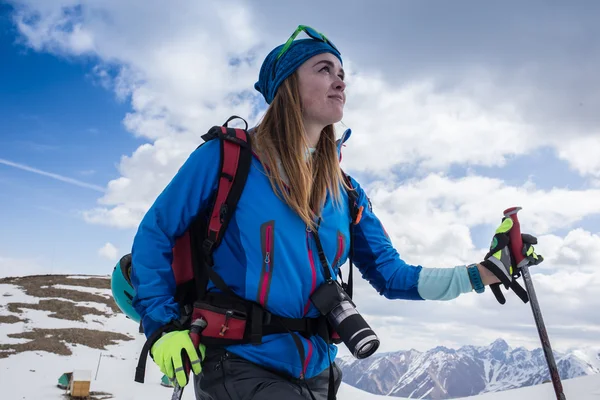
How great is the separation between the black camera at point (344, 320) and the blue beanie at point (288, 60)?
148cm

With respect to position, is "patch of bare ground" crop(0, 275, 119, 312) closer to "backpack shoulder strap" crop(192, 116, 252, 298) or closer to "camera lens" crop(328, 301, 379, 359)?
"backpack shoulder strap" crop(192, 116, 252, 298)

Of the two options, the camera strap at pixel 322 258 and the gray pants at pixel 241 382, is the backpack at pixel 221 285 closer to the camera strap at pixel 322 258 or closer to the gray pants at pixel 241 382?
the gray pants at pixel 241 382

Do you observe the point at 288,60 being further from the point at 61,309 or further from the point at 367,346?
the point at 61,309

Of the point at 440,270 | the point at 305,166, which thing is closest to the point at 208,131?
the point at 305,166

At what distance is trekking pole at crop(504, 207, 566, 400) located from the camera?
329cm

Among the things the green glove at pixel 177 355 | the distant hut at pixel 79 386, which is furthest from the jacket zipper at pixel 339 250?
the distant hut at pixel 79 386

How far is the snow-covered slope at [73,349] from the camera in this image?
14.7m

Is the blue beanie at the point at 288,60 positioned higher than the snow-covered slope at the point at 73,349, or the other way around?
the blue beanie at the point at 288,60

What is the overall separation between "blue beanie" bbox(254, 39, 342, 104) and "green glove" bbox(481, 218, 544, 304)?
1708mm

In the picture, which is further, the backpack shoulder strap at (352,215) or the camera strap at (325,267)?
the backpack shoulder strap at (352,215)

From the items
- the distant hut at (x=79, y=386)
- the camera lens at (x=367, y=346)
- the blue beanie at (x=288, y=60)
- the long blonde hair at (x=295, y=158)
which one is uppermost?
the blue beanie at (x=288, y=60)

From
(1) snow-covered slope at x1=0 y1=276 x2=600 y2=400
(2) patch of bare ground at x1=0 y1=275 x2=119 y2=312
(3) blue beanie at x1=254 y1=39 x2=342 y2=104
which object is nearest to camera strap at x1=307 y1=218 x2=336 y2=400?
(3) blue beanie at x1=254 y1=39 x2=342 y2=104

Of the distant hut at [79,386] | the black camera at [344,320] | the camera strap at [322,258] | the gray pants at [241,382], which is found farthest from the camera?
the distant hut at [79,386]

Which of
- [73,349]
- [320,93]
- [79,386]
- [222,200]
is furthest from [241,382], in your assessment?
[73,349]
